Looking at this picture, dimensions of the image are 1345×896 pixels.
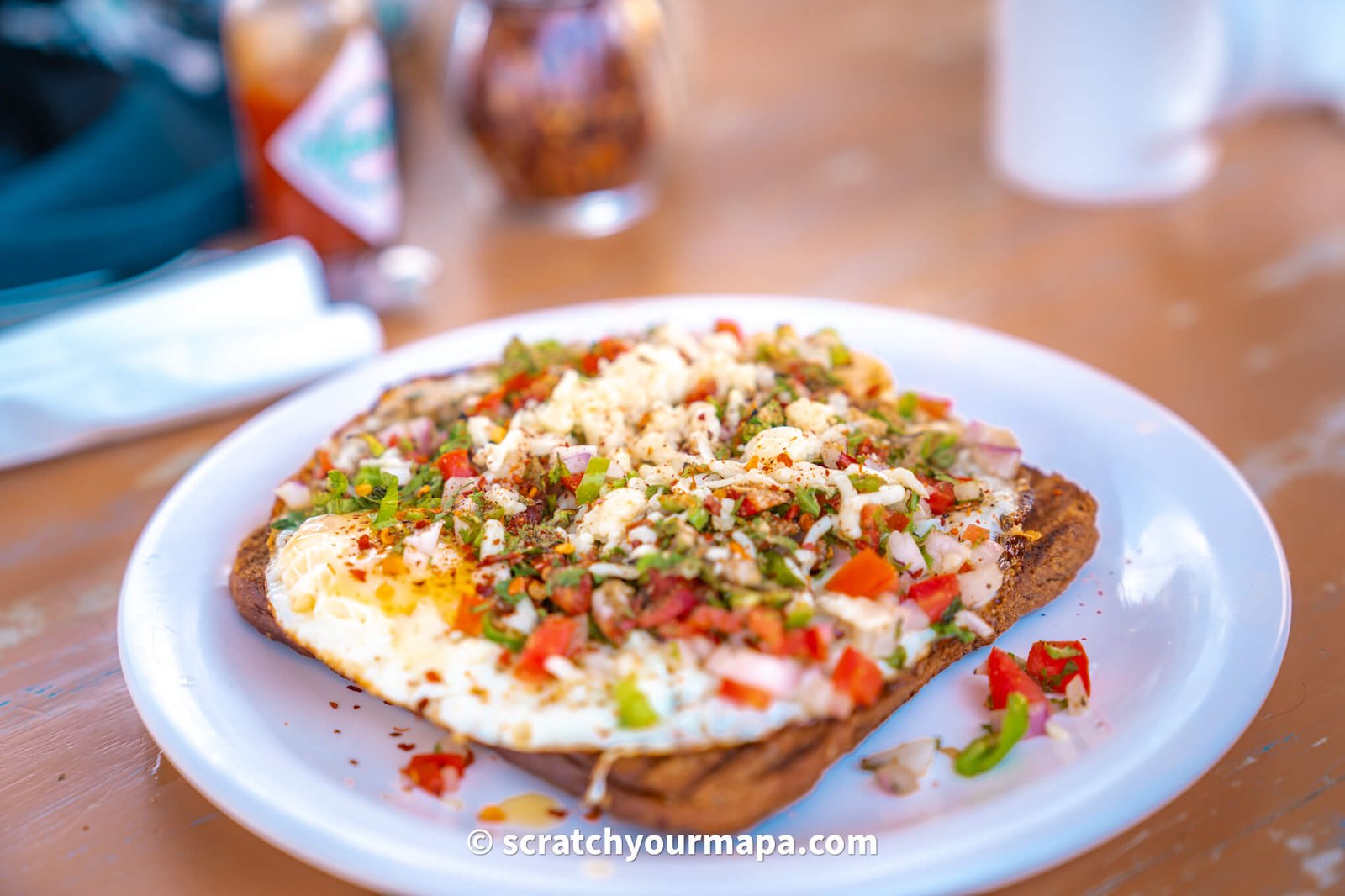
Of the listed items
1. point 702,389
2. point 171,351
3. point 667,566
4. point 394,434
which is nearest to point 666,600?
point 667,566

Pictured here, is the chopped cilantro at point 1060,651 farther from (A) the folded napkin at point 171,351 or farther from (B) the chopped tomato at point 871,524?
(A) the folded napkin at point 171,351

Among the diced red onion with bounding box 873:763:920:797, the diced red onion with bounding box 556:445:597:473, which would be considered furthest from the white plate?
the diced red onion with bounding box 556:445:597:473

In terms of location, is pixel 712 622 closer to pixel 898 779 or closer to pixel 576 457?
pixel 898 779

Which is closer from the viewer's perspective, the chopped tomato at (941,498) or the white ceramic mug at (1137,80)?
the chopped tomato at (941,498)

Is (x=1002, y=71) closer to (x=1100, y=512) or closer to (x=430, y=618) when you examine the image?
(x=1100, y=512)

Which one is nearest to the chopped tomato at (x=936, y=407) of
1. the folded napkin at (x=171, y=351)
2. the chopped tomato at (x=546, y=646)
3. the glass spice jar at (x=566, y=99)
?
the chopped tomato at (x=546, y=646)
